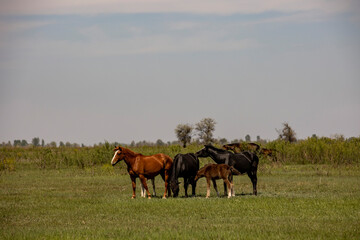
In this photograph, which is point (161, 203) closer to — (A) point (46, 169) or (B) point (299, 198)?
(B) point (299, 198)

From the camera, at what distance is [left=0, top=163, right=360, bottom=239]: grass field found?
14688mm

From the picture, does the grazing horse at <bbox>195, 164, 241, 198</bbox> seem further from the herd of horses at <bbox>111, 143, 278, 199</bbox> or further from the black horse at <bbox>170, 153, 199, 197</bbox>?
the black horse at <bbox>170, 153, 199, 197</bbox>

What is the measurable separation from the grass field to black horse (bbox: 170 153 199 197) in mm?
790

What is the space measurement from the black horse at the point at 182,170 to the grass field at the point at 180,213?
2.59 ft

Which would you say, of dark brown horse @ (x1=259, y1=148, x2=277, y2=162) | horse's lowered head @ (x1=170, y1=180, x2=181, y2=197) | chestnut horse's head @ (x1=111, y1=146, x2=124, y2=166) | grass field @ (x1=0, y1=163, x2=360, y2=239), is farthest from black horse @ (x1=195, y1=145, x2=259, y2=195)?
dark brown horse @ (x1=259, y1=148, x2=277, y2=162)

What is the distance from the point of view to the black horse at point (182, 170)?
22000 mm

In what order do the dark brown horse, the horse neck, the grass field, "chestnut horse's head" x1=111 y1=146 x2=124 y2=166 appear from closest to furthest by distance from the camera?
the grass field
"chestnut horse's head" x1=111 y1=146 x2=124 y2=166
the horse neck
the dark brown horse

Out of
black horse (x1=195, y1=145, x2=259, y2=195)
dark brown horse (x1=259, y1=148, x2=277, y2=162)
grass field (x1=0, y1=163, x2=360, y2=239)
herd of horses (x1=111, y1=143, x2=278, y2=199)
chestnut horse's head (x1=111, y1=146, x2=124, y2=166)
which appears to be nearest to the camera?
grass field (x1=0, y1=163, x2=360, y2=239)

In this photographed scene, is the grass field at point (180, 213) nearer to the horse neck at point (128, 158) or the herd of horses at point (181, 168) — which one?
the herd of horses at point (181, 168)

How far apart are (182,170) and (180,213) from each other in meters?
4.32

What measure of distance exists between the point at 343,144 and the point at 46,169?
19441 mm

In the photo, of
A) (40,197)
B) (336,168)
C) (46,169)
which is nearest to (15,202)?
(40,197)

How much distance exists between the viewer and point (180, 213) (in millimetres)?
18125

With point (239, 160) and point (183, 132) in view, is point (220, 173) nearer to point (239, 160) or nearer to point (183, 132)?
point (239, 160)
